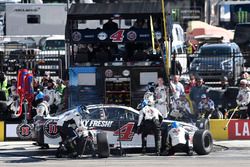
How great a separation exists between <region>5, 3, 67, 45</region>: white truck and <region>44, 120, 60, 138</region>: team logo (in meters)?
25.2

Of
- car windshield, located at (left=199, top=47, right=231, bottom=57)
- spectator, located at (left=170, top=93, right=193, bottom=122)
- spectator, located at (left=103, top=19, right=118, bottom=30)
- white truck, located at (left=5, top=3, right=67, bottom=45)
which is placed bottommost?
spectator, located at (left=170, top=93, right=193, bottom=122)

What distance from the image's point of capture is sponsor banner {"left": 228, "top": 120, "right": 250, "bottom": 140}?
77.9ft

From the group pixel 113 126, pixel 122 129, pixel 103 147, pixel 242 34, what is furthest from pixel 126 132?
pixel 242 34

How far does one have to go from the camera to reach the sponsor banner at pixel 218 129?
2386 cm

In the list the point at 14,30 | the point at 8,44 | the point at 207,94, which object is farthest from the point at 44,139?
the point at 14,30

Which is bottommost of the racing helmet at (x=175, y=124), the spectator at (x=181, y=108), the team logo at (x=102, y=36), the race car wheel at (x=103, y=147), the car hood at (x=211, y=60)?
the race car wheel at (x=103, y=147)

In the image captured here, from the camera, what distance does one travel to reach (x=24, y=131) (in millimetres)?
22625

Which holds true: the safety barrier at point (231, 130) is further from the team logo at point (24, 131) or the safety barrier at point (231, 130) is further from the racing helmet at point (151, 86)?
the team logo at point (24, 131)

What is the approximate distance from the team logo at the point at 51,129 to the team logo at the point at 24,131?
64.5 inches

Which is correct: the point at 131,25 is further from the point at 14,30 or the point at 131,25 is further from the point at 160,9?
the point at 14,30

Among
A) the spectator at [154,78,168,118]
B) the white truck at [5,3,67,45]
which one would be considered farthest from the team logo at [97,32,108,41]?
the white truck at [5,3,67,45]

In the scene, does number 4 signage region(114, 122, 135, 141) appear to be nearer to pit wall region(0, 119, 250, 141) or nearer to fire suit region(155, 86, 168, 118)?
fire suit region(155, 86, 168, 118)

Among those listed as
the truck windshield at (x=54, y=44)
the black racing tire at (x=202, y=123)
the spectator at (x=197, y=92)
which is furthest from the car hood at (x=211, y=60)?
the truck windshield at (x=54, y=44)

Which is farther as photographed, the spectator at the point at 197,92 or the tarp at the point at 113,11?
the spectator at the point at 197,92
